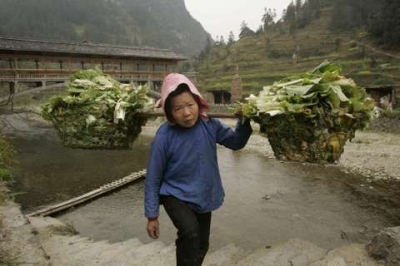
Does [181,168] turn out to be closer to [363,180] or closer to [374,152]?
[363,180]

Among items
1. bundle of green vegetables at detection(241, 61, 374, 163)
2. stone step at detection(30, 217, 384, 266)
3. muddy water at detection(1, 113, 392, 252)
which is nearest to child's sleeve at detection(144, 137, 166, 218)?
bundle of green vegetables at detection(241, 61, 374, 163)

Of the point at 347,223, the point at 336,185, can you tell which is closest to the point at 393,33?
the point at 336,185

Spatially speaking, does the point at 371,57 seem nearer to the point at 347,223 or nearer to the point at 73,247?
the point at 347,223

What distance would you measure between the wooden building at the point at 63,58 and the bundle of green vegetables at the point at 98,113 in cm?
2497

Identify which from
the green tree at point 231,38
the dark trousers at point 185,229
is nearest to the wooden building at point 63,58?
the dark trousers at point 185,229

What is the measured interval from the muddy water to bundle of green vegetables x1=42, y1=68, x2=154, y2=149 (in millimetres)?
4182

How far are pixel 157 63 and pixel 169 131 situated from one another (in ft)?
111

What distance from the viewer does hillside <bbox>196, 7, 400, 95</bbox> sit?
126ft

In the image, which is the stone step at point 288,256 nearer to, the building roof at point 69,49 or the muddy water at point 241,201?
the muddy water at point 241,201

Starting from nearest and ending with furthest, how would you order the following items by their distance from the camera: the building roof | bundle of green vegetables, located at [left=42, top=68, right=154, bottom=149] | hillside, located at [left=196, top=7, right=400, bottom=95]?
bundle of green vegetables, located at [left=42, top=68, right=154, bottom=149] < the building roof < hillside, located at [left=196, top=7, right=400, bottom=95]

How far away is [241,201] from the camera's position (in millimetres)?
11383

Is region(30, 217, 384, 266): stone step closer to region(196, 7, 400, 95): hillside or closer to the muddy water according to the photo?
the muddy water

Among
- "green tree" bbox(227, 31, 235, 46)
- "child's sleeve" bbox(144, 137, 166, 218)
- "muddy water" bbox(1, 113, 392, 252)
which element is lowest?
"muddy water" bbox(1, 113, 392, 252)

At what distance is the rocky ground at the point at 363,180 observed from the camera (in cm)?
449
